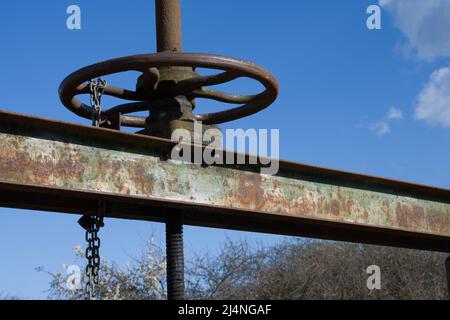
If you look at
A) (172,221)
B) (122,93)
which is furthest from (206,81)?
(172,221)

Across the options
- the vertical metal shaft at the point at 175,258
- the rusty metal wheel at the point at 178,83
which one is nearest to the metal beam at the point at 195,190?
the vertical metal shaft at the point at 175,258

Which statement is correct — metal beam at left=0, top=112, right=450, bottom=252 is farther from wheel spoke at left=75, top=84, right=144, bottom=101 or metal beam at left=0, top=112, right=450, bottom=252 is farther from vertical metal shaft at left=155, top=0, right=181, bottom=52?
vertical metal shaft at left=155, top=0, right=181, bottom=52

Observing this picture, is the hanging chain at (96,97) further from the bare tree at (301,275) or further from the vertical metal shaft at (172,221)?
the bare tree at (301,275)

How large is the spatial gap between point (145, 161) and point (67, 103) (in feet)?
5.09

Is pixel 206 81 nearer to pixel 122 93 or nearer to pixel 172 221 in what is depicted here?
pixel 122 93

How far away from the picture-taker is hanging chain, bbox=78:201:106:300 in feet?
14.8

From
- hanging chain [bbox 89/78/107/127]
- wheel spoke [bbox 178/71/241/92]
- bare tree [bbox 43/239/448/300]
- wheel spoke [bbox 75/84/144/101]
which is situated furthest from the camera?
bare tree [bbox 43/239/448/300]

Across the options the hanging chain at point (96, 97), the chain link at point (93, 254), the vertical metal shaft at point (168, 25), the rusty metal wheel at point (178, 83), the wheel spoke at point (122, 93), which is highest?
the vertical metal shaft at point (168, 25)

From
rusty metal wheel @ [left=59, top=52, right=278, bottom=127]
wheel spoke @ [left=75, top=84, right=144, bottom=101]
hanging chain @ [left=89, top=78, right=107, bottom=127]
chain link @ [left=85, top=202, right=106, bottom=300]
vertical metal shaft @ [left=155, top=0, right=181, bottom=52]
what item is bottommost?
chain link @ [left=85, top=202, right=106, bottom=300]

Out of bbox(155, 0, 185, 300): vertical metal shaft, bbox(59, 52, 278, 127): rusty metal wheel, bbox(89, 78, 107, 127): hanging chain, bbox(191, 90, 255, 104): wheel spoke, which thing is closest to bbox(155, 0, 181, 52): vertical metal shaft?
bbox(155, 0, 185, 300): vertical metal shaft

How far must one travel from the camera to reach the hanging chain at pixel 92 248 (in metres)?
4.52

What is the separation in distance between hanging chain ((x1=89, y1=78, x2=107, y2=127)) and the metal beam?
0.82ft

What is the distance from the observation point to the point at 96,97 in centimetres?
487

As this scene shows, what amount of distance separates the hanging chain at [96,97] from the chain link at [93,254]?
1.75 ft
